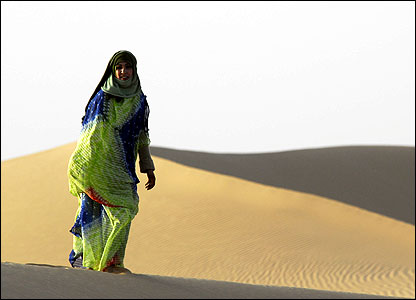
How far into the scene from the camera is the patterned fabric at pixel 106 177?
20.4ft

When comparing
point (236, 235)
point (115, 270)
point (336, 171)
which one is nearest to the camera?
point (115, 270)

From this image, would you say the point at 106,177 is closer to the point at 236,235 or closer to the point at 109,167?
the point at 109,167

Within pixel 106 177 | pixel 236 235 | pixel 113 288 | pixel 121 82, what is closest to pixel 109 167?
pixel 106 177

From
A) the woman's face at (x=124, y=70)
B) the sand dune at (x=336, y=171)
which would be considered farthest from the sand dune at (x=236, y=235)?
the woman's face at (x=124, y=70)

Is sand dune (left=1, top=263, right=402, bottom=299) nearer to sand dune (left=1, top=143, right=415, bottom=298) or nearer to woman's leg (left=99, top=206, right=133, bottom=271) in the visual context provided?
woman's leg (left=99, top=206, right=133, bottom=271)

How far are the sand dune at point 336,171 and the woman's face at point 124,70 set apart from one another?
56.8ft

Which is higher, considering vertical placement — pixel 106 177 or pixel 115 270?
pixel 106 177

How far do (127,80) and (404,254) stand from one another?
45.9 feet

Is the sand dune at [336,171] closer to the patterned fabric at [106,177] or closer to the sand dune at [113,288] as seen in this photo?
the patterned fabric at [106,177]

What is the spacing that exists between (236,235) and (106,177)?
13.6m

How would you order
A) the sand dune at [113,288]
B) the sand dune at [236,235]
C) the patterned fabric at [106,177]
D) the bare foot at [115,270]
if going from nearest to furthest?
the sand dune at [113,288] → the bare foot at [115,270] → the patterned fabric at [106,177] → the sand dune at [236,235]

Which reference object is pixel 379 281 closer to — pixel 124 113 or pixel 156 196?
pixel 156 196

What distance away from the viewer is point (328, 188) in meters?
24.9

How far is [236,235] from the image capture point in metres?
19.7
